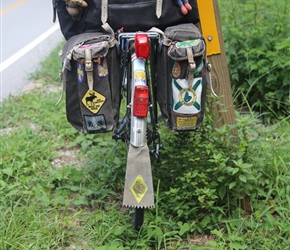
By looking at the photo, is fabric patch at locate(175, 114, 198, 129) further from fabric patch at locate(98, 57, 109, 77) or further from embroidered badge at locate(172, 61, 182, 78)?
fabric patch at locate(98, 57, 109, 77)

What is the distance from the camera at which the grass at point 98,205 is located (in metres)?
3.13

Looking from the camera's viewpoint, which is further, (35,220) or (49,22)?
(49,22)

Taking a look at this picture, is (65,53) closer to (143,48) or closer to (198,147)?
(143,48)

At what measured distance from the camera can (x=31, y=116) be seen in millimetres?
5035

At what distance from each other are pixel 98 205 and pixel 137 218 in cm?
61

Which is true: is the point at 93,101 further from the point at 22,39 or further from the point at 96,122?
the point at 22,39

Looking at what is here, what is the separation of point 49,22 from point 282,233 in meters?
7.96

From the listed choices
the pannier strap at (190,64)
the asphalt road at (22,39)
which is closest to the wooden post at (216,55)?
the pannier strap at (190,64)

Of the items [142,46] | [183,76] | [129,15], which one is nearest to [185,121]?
[183,76]

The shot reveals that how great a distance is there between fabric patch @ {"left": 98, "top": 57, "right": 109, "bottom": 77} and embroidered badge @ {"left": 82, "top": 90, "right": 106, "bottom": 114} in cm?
12

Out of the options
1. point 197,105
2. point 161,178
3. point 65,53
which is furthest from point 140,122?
point 161,178

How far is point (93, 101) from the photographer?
2918mm

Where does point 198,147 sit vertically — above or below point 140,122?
below

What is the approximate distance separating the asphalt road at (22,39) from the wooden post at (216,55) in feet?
10.4
